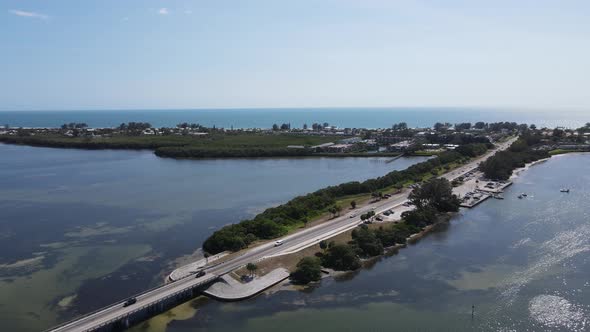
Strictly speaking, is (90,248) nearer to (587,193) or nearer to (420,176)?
(420,176)

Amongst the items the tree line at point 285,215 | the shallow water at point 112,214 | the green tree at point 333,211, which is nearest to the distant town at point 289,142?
the shallow water at point 112,214

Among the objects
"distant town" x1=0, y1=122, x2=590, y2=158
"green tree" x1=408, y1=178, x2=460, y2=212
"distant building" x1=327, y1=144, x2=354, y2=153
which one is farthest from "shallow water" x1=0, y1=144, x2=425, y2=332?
"green tree" x1=408, y1=178, x2=460, y2=212

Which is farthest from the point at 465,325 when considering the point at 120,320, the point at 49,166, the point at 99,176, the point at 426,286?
the point at 49,166

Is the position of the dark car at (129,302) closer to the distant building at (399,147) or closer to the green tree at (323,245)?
the green tree at (323,245)

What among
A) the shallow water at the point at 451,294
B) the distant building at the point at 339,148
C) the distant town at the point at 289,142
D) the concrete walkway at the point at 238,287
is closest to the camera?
the shallow water at the point at 451,294

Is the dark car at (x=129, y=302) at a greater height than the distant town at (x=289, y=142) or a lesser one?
lesser

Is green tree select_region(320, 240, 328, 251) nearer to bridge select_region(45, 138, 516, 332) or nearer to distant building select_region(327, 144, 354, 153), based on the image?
bridge select_region(45, 138, 516, 332)

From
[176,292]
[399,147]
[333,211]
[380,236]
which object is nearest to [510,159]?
[399,147]
